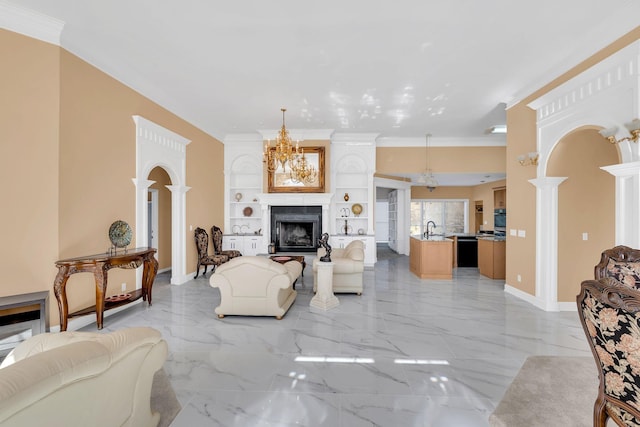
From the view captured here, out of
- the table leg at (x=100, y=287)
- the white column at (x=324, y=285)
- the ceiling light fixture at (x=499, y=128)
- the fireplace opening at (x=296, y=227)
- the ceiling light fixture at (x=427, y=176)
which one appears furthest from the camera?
the fireplace opening at (x=296, y=227)

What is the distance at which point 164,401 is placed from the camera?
2.29 metres

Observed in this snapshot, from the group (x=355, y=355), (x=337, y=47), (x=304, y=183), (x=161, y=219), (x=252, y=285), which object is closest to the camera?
(x=355, y=355)

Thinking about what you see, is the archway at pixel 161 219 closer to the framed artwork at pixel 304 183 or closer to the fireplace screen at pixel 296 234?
the framed artwork at pixel 304 183

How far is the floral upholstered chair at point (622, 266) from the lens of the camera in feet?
8.18

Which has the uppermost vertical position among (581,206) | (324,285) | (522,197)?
(522,197)

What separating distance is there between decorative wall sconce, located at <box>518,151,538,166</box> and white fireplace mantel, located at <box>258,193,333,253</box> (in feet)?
13.9

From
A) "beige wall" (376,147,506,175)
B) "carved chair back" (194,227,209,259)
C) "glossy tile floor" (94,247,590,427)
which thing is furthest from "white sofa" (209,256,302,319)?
"beige wall" (376,147,506,175)

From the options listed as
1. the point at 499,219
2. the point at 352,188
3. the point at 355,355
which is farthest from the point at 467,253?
the point at 355,355

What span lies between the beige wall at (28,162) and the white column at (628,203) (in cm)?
641

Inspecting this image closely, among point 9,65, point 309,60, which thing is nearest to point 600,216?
point 309,60

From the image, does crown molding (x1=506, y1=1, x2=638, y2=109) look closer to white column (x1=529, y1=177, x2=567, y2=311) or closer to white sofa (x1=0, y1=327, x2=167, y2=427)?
white column (x1=529, y1=177, x2=567, y2=311)

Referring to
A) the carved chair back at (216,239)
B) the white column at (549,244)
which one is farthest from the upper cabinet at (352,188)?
the white column at (549,244)

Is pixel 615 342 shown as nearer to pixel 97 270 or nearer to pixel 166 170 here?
pixel 97 270

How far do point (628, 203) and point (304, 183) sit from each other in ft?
19.7
